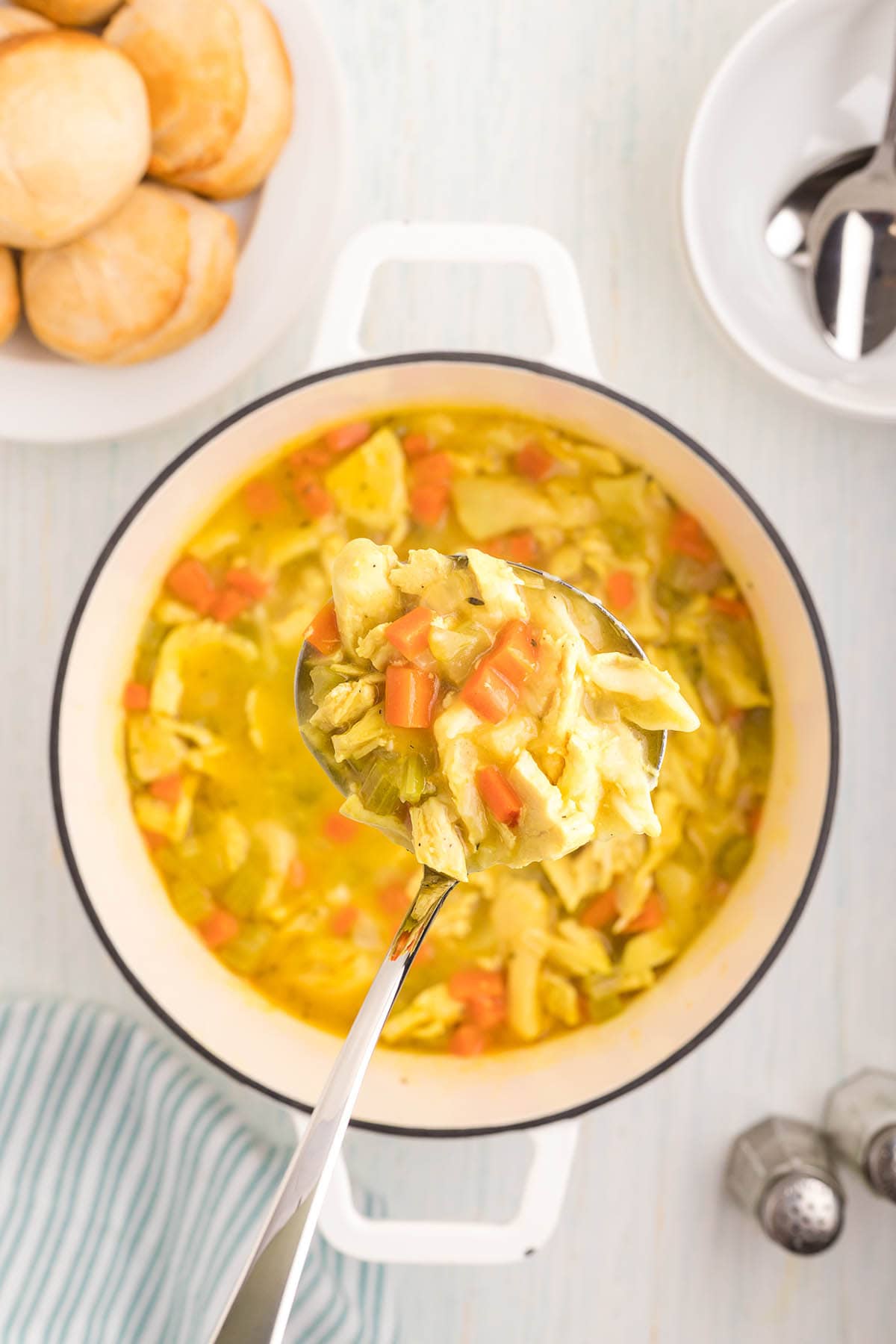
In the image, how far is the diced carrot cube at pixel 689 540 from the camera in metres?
2.71

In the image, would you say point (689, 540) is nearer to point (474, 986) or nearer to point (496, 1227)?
point (474, 986)

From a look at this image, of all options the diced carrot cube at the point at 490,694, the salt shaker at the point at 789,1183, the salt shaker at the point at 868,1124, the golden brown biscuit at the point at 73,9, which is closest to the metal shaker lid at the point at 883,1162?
the salt shaker at the point at 868,1124

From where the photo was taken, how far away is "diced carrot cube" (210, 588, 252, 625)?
275cm

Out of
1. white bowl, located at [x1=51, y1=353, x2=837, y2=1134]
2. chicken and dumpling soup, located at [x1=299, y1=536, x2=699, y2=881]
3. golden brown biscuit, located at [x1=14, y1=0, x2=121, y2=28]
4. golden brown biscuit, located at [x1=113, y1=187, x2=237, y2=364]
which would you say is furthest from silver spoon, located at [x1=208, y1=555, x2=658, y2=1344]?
golden brown biscuit, located at [x1=14, y1=0, x2=121, y2=28]

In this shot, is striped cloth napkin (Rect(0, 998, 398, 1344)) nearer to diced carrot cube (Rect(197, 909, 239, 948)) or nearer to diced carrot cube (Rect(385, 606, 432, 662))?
diced carrot cube (Rect(197, 909, 239, 948))

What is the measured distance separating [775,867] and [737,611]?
23.7 inches

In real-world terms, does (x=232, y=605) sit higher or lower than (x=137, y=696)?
higher

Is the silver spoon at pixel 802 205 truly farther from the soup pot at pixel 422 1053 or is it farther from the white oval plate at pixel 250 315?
the white oval plate at pixel 250 315

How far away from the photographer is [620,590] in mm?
2699

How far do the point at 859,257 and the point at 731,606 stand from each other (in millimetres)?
937

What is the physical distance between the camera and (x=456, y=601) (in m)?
1.89

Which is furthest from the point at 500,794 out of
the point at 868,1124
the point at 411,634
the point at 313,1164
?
the point at 868,1124

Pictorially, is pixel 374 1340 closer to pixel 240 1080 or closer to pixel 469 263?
pixel 240 1080

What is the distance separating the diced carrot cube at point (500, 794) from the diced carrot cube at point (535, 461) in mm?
1114
